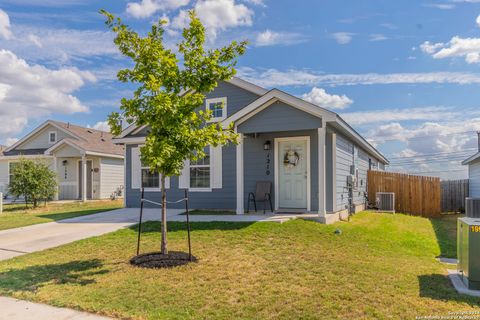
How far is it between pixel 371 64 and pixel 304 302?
39.2ft

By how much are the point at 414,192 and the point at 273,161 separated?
8745mm

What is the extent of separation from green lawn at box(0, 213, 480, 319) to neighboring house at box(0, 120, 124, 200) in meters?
13.0

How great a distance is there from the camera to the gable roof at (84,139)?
1970 cm

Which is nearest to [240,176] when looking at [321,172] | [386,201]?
[321,172]

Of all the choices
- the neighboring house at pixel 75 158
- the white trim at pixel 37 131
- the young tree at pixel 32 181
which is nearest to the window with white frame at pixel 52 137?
the neighboring house at pixel 75 158

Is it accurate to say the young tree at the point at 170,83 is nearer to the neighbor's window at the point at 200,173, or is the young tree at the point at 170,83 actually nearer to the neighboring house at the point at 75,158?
the neighbor's window at the point at 200,173

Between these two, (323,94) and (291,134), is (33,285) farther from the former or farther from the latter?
(323,94)

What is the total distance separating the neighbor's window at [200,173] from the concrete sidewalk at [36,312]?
838 centimetres

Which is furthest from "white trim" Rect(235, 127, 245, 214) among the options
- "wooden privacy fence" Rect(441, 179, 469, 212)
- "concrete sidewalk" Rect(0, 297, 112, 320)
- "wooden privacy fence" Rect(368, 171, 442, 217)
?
"wooden privacy fence" Rect(441, 179, 469, 212)

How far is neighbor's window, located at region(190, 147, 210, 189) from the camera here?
41.6 feet

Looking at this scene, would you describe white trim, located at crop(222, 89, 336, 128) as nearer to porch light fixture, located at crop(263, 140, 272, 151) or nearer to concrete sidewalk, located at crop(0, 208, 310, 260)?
porch light fixture, located at crop(263, 140, 272, 151)

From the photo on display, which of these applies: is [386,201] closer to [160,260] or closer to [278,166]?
[278,166]

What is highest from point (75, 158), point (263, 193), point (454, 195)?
point (75, 158)

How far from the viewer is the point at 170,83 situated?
20.7 ft
